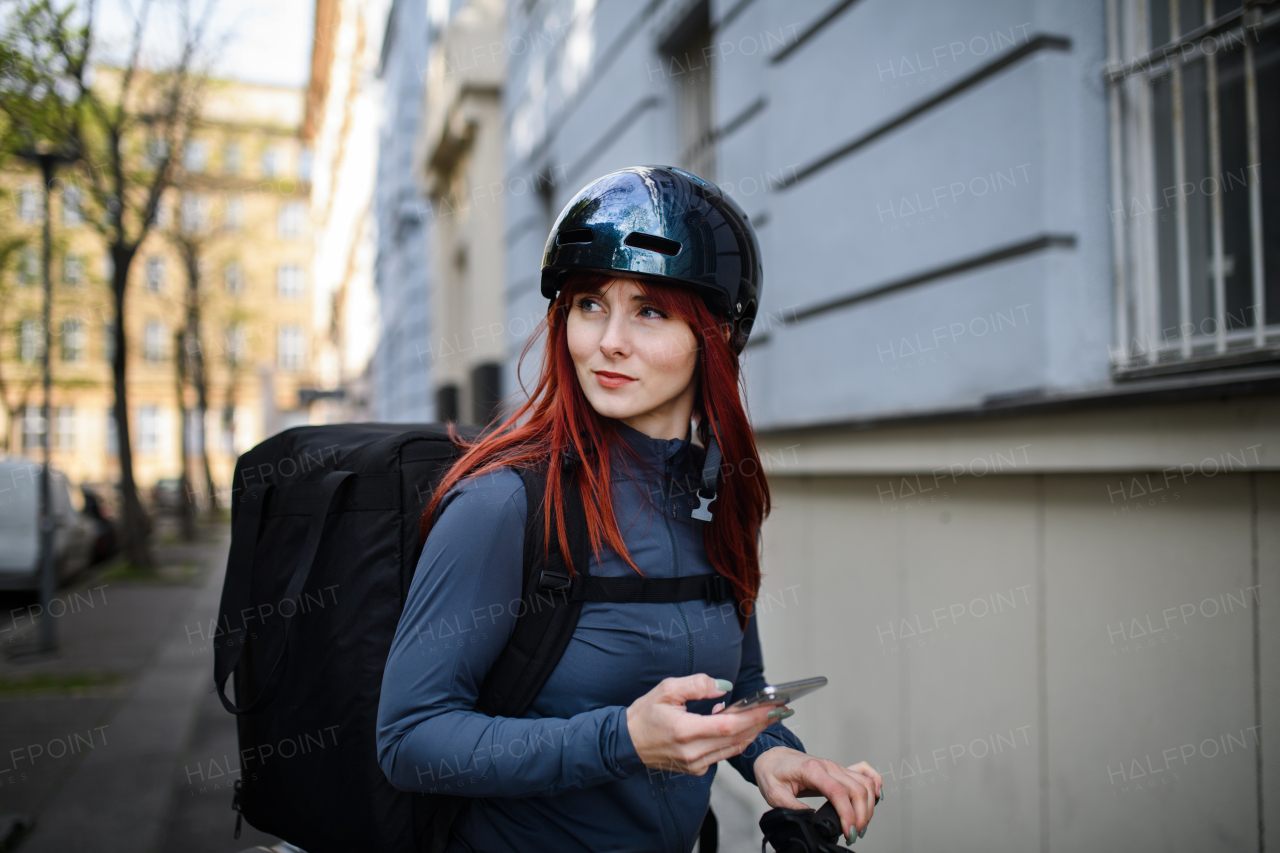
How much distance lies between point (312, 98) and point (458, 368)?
3511cm

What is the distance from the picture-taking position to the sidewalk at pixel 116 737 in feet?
13.4

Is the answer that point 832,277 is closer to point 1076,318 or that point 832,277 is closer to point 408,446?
point 1076,318

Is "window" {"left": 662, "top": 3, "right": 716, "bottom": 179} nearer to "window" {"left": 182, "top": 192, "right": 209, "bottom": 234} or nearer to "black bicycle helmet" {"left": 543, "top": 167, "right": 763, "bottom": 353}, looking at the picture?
"black bicycle helmet" {"left": 543, "top": 167, "right": 763, "bottom": 353}

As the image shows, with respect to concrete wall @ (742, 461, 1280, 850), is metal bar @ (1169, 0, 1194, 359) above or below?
above

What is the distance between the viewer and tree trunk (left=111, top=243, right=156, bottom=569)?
12148 mm

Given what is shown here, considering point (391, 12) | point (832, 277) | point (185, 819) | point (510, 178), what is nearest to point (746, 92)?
point (832, 277)

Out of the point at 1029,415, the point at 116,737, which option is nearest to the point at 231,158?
the point at 116,737

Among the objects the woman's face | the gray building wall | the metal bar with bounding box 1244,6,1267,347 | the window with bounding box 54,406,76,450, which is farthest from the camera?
the window with bounding box 54,406,76,450

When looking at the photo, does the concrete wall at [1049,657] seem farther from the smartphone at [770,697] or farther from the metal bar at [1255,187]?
the smartphone at [770,697]

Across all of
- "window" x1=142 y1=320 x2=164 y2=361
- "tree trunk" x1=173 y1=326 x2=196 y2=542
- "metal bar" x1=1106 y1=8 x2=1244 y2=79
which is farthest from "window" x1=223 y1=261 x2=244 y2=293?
"metal bar" x1=1106 y1=8 x2=1244 y2=79

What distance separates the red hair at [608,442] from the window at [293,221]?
53.3 meters

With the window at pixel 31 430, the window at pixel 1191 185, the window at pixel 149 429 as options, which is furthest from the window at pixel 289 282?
the window at pixel 1191 185

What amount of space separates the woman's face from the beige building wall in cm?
95

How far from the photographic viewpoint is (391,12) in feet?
61.7
